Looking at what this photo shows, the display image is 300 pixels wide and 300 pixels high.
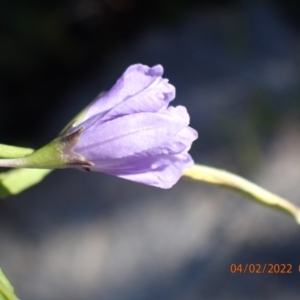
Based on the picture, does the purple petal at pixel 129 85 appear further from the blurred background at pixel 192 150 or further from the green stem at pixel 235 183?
the blurred background at pixel 192 150

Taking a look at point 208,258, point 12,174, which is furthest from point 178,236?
point 12,174

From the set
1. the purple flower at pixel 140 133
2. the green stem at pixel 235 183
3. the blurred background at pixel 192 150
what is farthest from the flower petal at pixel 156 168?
the blurred background at pixel 192 150

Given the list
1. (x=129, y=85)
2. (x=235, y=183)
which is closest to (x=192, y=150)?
(x=235, y=183)

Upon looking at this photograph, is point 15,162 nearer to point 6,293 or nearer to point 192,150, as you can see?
point 6,293

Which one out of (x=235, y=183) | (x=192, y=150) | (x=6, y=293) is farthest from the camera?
(x=192, y=150)

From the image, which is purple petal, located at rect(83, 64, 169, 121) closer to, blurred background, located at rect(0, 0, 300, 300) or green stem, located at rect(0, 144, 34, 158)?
green stem, located at rect(0, 144, 34, 158)

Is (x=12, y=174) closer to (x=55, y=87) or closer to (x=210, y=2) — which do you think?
(x=55, y=87)

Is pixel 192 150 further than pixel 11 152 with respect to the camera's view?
Yes
